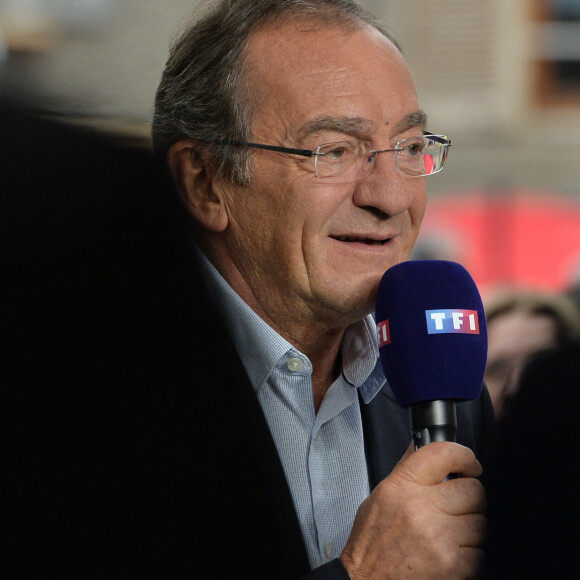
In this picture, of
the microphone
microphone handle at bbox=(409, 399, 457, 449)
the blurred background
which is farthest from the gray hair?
the blurred background

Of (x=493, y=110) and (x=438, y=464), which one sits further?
(x=493, y=110)

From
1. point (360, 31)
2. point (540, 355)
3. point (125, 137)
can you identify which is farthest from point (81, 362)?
point (360, 31)

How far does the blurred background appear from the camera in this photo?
8.38m

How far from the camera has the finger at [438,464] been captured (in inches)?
62.2

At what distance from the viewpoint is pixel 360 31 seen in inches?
86.0

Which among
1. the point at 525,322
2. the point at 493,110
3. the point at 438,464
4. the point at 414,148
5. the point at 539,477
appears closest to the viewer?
the point at 539,477

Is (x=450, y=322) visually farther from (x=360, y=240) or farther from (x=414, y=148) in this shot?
(x=414, y=148)

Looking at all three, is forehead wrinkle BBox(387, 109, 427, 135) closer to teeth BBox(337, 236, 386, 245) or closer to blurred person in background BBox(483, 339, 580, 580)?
teeth BBox(337, 236, 386, 245)

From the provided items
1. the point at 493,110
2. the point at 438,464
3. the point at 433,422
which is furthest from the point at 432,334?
the point at 493,110

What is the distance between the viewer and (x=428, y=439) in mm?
1656

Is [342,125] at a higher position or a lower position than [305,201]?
higher

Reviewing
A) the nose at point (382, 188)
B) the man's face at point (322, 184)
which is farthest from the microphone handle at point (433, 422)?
the nose at point (382, 188)

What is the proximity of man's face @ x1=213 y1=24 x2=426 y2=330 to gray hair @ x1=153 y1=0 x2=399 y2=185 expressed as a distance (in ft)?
0.11

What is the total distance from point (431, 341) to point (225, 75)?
2.59ft
